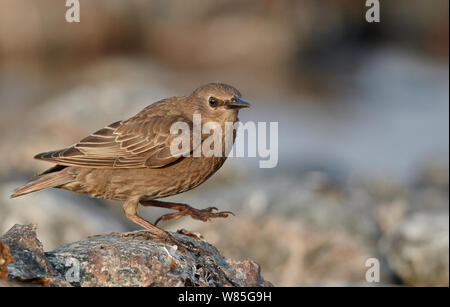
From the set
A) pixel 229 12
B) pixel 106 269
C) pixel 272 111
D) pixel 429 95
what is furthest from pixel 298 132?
pixel 106 269

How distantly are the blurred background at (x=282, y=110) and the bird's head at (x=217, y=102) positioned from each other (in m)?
2.48

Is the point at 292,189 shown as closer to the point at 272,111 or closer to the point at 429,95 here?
the point at 272,111

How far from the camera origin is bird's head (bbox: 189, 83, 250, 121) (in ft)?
20.4

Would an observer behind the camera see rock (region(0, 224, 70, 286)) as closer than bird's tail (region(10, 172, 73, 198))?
Yes

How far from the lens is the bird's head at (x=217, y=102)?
621 cm

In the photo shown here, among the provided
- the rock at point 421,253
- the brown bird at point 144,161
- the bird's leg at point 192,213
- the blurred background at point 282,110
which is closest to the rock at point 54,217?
the blurred background at point 282,110

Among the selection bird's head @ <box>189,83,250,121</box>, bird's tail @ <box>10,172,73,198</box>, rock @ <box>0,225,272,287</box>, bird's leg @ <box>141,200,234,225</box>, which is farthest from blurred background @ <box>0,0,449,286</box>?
rock @ <box>0,225,272,287</box>

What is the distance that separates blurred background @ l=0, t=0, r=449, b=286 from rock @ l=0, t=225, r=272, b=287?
116 inches

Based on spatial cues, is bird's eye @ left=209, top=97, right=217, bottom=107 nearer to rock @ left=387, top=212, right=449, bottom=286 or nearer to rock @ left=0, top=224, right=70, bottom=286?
rock @ left=0, top=224, right=70, bottom=286

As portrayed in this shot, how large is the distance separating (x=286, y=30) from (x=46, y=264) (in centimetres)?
1681

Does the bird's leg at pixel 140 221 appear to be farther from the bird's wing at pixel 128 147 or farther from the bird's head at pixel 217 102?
the bird's head at pixel 217 102

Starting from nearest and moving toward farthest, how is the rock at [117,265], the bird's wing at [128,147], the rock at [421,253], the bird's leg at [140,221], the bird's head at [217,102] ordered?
the rock at [117,265] → the bird's leg at [140,221] → the bird's wing at [128,147] → the bird's head at [217,102] → the rock at [421,253]

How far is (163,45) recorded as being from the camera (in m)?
20.8

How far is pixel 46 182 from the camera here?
6.04 meters
